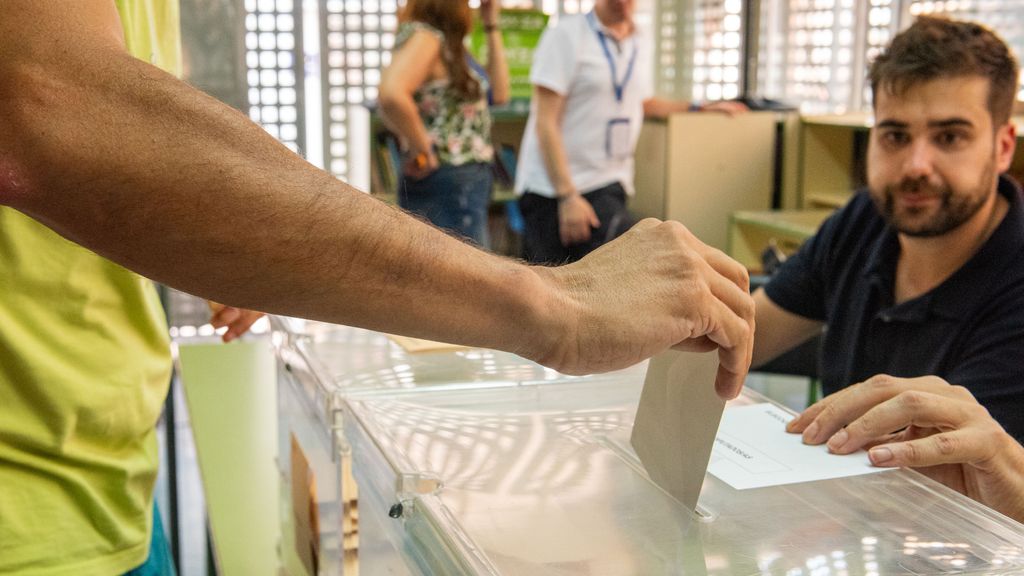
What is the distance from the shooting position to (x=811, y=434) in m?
0.95

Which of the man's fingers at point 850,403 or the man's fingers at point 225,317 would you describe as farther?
the man's fingers at point 225,317

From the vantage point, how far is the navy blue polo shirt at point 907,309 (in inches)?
53.4

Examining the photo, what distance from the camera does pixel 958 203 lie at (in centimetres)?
153

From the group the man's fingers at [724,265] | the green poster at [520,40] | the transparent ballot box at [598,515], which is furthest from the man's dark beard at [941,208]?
the green poster at [520,40]

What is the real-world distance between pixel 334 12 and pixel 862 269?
12.3ft

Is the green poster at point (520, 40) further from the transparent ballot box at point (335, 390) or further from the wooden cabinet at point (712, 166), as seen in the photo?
the transparent ballot box at point (335, 390)

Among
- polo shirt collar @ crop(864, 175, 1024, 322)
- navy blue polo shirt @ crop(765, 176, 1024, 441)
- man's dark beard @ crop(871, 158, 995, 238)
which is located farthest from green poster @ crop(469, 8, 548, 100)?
polo shirt collar @ crop(864, 175, 1024, 322)

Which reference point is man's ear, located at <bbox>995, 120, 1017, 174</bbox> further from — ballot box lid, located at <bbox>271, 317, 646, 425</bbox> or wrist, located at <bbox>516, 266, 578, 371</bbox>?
wrist, located at <bbox>516, 266, 578, 371</bbox>

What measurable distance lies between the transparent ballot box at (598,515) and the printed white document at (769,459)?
0.02m

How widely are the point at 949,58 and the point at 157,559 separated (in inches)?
50.4

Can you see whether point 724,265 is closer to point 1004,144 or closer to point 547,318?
point 547,318

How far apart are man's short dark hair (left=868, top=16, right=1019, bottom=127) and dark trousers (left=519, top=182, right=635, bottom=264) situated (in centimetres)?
178

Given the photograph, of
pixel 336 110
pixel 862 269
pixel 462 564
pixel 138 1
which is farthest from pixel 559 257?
pixel 462 564

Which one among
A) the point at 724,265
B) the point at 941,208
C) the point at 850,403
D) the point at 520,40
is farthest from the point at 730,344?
the point at 520,40
